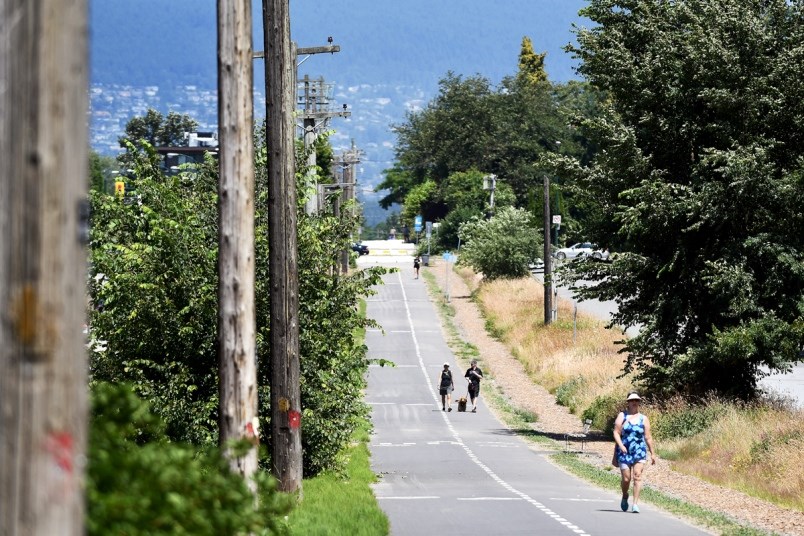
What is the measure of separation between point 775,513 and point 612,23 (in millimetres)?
18383

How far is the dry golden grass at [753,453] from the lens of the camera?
79.7 ft

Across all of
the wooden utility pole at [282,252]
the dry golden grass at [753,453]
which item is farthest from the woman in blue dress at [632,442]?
the wooden utility pole at [282,252]

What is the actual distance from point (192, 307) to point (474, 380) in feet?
77.0

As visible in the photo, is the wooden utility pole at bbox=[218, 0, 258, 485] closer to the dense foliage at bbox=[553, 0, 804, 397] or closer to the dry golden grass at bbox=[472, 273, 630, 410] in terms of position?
the dense foliage at bbox=[553, 0, 804, 397]

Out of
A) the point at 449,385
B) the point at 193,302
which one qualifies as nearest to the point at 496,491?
the point at 193,302

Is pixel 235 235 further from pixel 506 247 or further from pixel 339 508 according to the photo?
pixel 506 247

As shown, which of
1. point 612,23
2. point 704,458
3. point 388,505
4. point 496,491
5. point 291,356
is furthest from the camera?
point 612,23

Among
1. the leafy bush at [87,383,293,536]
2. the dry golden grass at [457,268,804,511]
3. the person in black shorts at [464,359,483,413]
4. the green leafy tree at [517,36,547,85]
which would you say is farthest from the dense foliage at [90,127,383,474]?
the green leafy tree at [517,36,547,85]

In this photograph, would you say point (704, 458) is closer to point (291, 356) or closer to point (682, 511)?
point (682, 511)

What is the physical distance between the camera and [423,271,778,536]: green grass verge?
64.9 ft

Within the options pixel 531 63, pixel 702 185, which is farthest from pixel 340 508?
pixel 531 63

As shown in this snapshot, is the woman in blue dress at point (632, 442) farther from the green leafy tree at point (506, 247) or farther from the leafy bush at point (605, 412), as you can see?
the green leafy tree at point (506, 247)

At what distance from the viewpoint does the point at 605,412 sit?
128 ft

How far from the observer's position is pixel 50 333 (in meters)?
4.69
